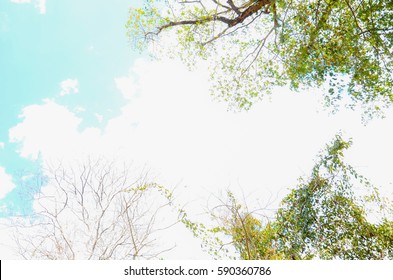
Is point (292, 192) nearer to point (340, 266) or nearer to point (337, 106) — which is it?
point (337, 106)

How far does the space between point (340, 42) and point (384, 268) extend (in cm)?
690

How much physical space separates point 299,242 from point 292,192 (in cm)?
176

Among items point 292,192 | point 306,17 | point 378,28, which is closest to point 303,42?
point 306,17

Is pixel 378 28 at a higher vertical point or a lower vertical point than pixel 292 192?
higher

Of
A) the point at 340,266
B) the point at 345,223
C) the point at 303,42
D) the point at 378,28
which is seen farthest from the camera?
the point at 345,223

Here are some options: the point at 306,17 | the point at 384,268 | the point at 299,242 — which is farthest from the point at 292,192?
the point at 384,268

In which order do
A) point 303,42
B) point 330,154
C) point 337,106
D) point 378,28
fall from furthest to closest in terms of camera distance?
1. point 330,154
2. point 337,106
3. point 303,42
4. point 378,28

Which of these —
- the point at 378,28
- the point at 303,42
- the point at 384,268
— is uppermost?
the point at 303,42

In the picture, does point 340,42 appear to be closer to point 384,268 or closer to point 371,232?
point 371,232

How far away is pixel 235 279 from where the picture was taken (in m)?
3.15

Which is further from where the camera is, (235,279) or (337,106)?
(337,106)

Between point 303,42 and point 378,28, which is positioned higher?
point 303,42

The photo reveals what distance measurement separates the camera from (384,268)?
3092 mm

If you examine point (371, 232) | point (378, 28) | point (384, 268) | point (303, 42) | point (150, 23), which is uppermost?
point (150, 23)
